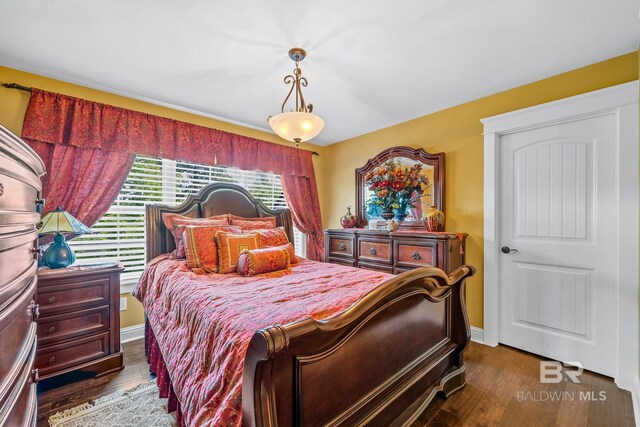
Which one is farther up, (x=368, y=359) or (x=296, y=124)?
(x=296, y=124)

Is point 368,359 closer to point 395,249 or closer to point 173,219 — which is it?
point 395,249

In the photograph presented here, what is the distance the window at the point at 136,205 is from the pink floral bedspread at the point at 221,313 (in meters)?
0.81

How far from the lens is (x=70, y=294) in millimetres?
2014

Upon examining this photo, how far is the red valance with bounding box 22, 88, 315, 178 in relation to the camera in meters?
2.31

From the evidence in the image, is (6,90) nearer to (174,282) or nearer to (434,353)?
(174,282)

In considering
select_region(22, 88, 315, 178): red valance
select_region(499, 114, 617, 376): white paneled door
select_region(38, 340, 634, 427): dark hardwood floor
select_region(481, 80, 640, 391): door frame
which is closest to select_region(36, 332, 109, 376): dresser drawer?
select_region(38, 340, 634, 427): dark hardwood floor

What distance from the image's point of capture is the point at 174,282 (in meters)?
1.89

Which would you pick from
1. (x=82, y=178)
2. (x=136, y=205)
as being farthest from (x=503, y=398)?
→ (x=82, y=178)

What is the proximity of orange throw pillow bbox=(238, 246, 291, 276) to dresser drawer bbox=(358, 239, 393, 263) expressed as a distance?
123 centimetres

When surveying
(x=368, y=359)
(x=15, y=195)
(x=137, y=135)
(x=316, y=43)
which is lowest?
(x=368, y=359)

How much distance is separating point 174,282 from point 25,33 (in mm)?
1924

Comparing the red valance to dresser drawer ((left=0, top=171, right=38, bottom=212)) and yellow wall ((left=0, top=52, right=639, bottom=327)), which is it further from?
dresser drawer ((left=0, top=171, right=38, bottom=212))

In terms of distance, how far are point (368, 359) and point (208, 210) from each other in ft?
7.76

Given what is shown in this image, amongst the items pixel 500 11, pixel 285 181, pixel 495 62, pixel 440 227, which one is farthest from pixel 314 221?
pixel 500 11
